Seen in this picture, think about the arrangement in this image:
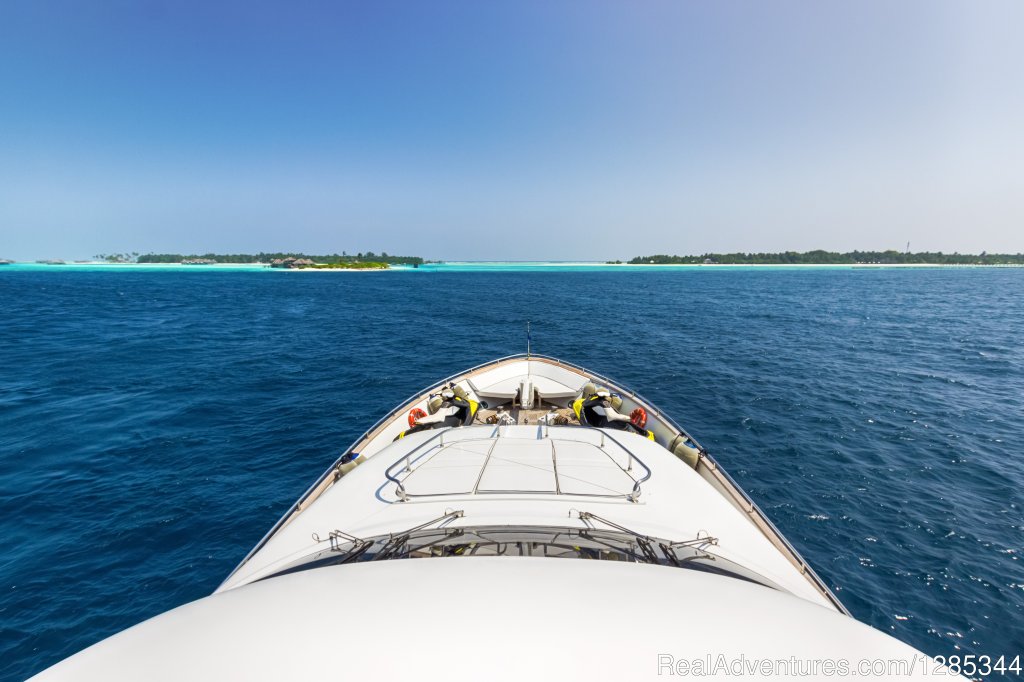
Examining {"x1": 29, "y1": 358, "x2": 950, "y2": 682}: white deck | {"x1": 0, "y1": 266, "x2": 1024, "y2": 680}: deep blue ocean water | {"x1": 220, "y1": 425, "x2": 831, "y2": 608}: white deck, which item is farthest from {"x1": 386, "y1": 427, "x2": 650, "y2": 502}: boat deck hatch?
{"x1": 0, "y1": 266, "x2": 1024, "y2": 680}: deep blue ocean water

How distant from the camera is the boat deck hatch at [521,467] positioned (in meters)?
4.84

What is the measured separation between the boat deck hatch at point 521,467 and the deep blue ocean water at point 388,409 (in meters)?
2.76

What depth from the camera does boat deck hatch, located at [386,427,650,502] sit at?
484 centimetres

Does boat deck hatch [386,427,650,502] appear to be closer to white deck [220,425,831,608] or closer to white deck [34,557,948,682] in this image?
white deck [220,425,831,608]

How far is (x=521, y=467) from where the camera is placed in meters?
5.31

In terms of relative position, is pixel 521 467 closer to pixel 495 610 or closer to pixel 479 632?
pixel 495 610

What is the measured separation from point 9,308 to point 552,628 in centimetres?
7928

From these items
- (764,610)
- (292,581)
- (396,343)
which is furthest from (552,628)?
(396,343)

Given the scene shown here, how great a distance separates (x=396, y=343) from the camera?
30562 millimetres

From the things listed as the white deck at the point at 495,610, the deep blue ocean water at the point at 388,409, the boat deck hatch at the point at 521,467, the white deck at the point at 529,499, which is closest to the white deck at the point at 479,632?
the white deck at the point at 495,610

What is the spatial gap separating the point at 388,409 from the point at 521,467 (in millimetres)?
13589

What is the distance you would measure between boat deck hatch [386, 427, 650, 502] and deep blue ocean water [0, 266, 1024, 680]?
109 inches

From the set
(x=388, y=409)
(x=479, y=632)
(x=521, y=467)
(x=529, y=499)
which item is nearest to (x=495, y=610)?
(x=479, y=632)

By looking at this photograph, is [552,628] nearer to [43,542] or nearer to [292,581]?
[292,581]
